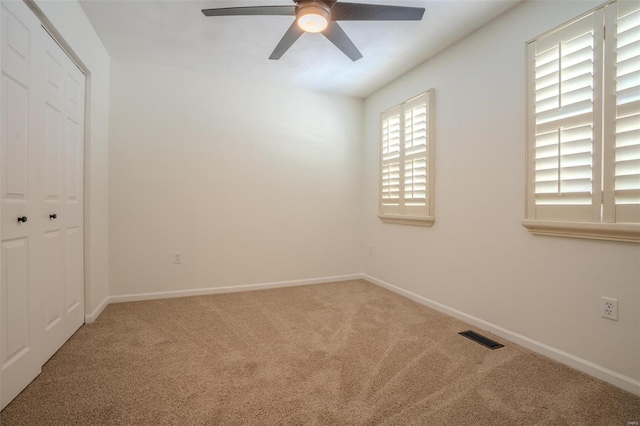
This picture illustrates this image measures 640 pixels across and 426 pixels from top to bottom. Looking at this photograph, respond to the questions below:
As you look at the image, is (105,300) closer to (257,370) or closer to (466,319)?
(257,370)

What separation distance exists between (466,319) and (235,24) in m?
3.12

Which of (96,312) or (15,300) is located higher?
(15,300)

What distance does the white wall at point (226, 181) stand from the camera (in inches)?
125

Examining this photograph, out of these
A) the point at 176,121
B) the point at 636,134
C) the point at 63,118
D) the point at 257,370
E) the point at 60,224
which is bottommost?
the point at 257,370

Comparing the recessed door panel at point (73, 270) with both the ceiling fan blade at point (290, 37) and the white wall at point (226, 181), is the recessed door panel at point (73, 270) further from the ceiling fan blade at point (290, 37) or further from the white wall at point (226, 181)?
the ceiling fan blade at point (290, 37)

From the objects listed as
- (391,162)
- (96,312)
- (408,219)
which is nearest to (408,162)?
(391,162)

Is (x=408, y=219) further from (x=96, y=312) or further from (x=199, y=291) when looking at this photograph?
(x=96, y=312)

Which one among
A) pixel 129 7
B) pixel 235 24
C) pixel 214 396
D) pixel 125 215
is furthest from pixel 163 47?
pixel 214 396

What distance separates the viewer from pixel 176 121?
3.32 metres

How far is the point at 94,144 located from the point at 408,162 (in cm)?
297

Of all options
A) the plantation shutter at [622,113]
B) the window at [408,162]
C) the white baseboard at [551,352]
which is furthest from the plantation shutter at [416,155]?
the plantation shutter at [622,113]

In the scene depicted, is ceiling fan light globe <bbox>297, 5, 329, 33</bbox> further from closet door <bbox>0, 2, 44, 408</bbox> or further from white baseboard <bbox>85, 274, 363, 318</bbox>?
white baseboard <bbox>85, 274, 363, 318</bbox>

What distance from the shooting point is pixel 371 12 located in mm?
1921

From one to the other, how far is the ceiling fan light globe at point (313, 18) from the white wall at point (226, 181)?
177 cm
